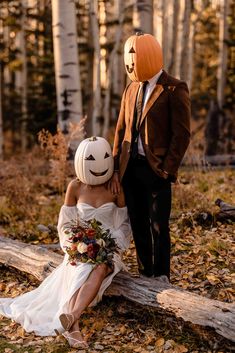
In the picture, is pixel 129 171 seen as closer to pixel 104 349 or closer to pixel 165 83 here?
pixel 165 83

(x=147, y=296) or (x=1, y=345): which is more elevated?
(x=147, y=296)

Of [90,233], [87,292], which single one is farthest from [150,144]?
[87,292]

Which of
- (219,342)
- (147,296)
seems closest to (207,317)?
(219,342)

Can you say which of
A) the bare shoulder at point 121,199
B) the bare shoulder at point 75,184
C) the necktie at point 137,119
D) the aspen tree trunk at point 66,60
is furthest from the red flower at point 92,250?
the aspen tree trunk at point 66,60

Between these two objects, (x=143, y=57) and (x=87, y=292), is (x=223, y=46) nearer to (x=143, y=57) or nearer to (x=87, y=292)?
(x=143, y=57)

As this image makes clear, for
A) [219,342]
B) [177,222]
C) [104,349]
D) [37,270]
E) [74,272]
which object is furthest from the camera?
[177,222]

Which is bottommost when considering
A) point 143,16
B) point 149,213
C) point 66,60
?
point 149,213

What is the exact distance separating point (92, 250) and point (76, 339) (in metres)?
0.70

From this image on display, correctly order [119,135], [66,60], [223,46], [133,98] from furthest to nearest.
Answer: [223,46] → [66,60] → [119,135] → [133,98]

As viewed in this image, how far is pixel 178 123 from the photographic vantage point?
4.08m

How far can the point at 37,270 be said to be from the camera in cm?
495

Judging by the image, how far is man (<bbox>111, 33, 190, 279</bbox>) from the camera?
4117 millimetres

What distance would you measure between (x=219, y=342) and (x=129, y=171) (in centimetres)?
151

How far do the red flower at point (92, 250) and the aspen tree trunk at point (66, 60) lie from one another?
3.89 metres
